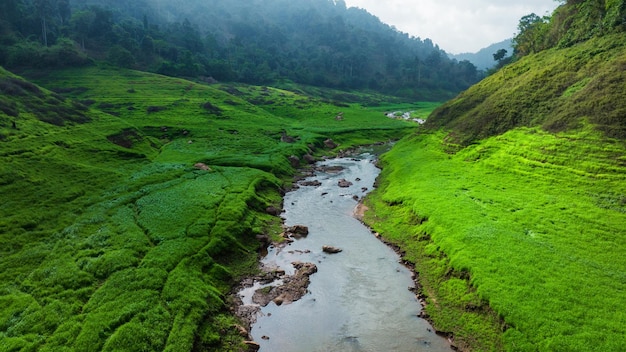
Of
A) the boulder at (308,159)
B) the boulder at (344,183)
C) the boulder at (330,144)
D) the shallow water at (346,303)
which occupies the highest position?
the boulder at (330,144)

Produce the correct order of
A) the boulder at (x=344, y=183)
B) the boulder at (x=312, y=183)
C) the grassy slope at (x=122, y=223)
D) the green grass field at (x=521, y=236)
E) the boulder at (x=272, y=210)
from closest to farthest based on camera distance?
the green grass field at (x=521, y=236) → the grassy slope at (x=122, y=223) → the boulder at (x=272, y=210) → the boulder at (x=344, y=183) → the boulder at (x=312, y=183)

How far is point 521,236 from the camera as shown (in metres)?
36.5

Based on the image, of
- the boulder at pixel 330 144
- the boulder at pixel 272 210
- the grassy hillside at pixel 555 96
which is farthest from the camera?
the boulder at pixel 330 144

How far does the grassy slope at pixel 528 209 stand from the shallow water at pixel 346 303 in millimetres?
2334

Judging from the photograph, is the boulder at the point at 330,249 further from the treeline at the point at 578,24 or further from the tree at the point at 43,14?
the tree at the point at 43,14

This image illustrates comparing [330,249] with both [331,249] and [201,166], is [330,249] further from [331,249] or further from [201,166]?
[201,166]

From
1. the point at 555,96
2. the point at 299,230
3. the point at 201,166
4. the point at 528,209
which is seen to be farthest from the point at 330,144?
the point at 528,209

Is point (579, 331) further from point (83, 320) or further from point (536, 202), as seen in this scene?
point (83, 320)

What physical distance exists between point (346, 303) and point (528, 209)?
24.7 m

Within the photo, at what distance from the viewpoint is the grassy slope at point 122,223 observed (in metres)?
26.4

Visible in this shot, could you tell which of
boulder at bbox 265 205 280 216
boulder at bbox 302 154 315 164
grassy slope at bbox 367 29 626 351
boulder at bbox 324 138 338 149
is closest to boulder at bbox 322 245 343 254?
grassy slope at bbox 367 29 626 351

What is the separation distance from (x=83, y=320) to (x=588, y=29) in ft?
319

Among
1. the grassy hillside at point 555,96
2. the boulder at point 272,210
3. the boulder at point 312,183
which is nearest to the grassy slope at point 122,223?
the boulder at point 272,210

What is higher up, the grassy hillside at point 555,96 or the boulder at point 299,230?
the grassy hillside at point 555,96
